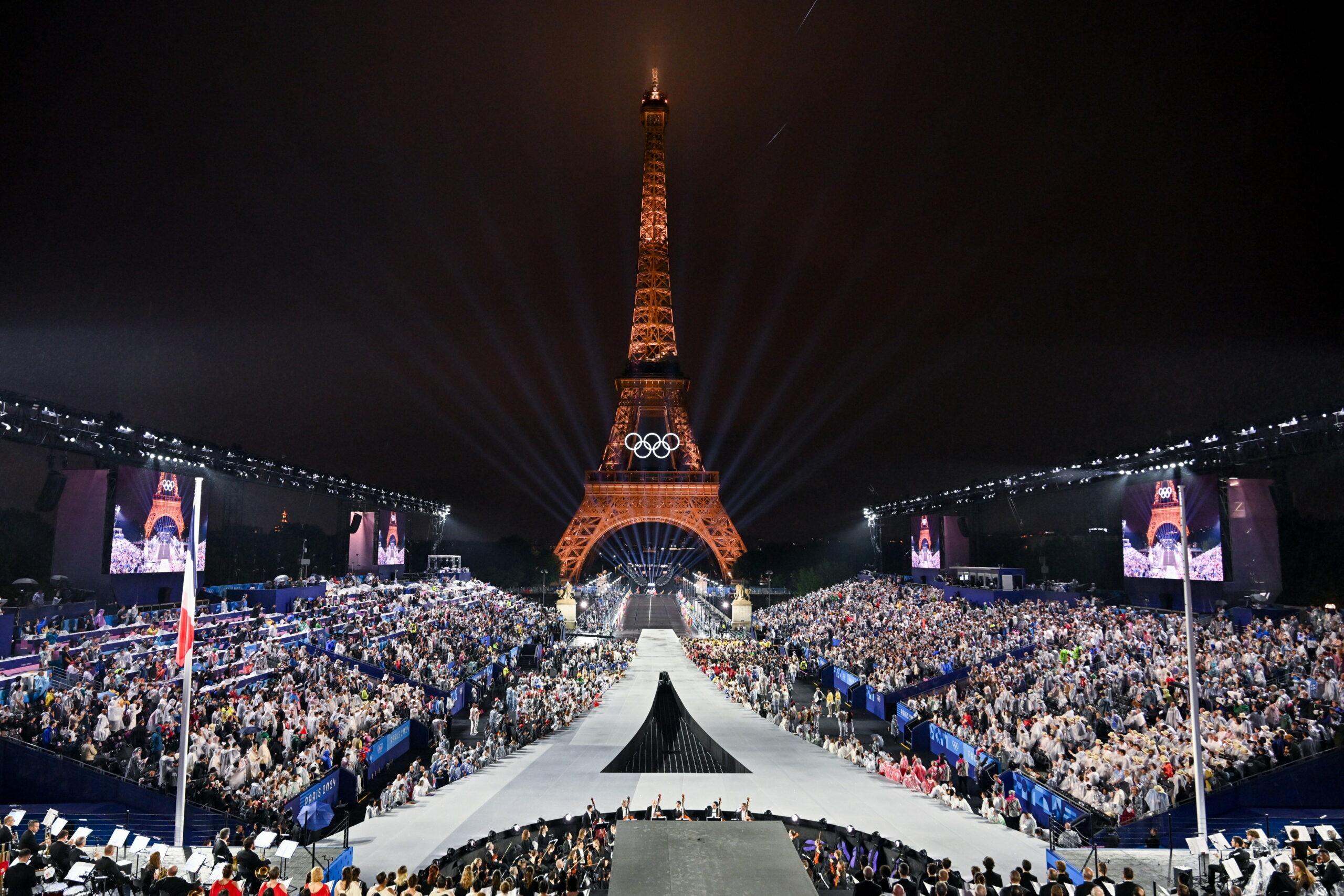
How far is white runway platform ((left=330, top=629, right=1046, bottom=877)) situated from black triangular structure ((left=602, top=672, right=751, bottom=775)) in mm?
349

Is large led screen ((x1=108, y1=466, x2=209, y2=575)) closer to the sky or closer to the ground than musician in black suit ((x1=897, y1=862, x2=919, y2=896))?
closer to the sky

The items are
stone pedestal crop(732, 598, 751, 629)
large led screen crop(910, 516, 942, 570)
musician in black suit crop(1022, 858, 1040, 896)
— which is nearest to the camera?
musician in black suit crop(1022, 858, 1040, 896)

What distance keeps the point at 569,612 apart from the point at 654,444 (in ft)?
44.4

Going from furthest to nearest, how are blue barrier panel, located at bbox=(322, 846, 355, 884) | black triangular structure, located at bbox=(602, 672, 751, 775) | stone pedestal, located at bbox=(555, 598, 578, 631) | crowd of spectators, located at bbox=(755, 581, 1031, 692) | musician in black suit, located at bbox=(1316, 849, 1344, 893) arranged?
stone pedestal, located at bbox=(555, 598, 578, 631) → crowd of spectators, located at bbox=(755, 581, 1031, 692) → black triangular structure, located at bbox=(602, 672, 751, 775) → blue barrier panel, located at bbox=(322, 846, 355, 884) → musician in black suit, located at bbox=(1316, 849, 1344, 893)

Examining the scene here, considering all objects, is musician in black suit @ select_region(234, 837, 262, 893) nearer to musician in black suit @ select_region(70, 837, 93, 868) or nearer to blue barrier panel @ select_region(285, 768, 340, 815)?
musician in black suit @ select_region(70, 837, 93, 868)

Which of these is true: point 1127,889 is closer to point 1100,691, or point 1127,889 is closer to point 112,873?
point 112,873

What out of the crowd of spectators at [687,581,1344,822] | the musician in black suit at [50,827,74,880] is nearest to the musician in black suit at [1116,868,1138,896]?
the crowd of spectators at [687,581,1344,822]

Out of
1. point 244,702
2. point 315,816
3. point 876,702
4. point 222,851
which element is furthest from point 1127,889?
point 244,702

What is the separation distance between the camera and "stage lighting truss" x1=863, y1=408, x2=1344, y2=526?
21.8 meters

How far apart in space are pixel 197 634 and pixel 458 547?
80.2 m

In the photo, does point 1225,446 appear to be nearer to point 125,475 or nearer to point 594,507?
point 594,507

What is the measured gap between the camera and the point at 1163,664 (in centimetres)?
1945

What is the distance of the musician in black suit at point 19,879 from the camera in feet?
24.3

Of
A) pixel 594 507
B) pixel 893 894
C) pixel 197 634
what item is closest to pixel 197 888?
pixel 893 894
